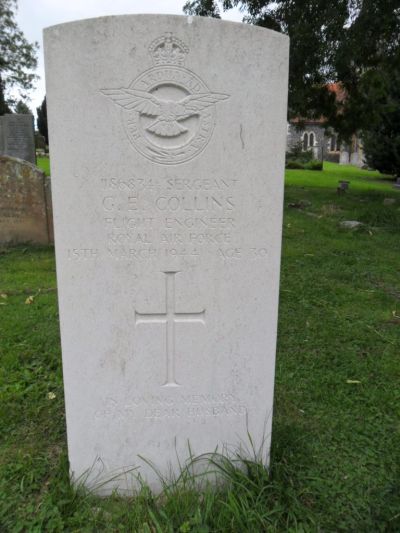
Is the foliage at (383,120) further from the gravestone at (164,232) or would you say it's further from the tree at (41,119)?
the tree at (41,119)

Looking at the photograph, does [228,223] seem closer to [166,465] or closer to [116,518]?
[166,465]

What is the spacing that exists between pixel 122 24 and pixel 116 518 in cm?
229

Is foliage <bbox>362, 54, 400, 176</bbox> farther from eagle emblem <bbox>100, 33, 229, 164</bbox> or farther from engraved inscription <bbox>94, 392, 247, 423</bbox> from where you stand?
engraved inscription <bbox>94, 392, 247, 423</bbox>

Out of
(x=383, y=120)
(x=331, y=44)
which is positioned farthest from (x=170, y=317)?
(x=383, y=120)

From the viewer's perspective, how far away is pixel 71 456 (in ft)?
7.80

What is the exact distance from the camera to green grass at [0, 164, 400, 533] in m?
2.20

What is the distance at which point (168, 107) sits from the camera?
1962mm

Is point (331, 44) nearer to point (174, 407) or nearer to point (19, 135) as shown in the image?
point (19, 135)

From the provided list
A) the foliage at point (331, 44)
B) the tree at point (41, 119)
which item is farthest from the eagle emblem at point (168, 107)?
the tree at point (41, 119)

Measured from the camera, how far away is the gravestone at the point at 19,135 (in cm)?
1174

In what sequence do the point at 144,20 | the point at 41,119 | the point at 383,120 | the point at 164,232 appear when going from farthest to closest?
the point at 41,119 < the point at 383,120 < the point at 164,232 < the point at 144,20

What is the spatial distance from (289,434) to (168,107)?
207 cm

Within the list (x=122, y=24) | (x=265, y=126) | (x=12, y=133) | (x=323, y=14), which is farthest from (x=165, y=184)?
(x=12, y=133)

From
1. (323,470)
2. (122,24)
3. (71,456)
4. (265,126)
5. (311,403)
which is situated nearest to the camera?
(122,24)
